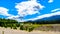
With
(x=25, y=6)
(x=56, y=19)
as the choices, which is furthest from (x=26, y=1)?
(x=56, y=19)

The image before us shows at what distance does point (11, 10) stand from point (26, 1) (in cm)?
21

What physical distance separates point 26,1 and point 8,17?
289 mm

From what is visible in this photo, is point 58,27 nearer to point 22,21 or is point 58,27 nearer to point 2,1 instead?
point 22,21

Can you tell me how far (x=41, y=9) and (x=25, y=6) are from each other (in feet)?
0.65

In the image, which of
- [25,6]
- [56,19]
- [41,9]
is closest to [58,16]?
[56,19]

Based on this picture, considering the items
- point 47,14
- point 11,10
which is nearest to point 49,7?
point 47,14

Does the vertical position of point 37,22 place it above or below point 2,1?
below

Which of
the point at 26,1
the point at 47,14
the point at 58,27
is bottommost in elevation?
the point at 58,27

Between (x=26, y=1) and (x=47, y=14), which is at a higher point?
(x=26, y=1)

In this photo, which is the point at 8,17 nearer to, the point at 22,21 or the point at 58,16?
the point at 22,21

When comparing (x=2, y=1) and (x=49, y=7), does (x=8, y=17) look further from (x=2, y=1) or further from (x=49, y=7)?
(x=49, y=7)

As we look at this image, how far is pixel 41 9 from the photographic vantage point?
2408 millimetres

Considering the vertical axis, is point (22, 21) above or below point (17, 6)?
below

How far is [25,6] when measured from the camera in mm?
2447
